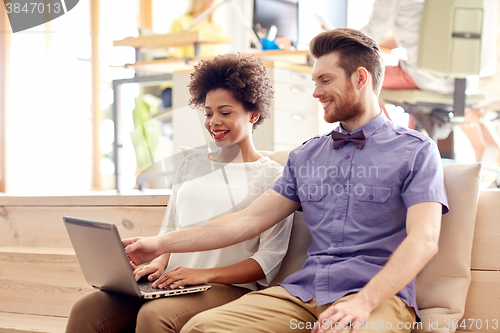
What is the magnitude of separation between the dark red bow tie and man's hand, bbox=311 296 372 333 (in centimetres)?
38

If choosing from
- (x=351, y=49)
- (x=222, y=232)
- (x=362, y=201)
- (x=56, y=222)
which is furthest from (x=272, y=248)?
(x=56, y=222)

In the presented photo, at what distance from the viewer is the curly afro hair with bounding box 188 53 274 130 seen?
143cm

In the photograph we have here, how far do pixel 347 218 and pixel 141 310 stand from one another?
50 centimetres

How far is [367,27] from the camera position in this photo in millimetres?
2664

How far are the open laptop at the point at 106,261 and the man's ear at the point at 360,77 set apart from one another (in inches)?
23.3

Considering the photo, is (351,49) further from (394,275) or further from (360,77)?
(394,275)

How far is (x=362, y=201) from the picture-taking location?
3.71 ft

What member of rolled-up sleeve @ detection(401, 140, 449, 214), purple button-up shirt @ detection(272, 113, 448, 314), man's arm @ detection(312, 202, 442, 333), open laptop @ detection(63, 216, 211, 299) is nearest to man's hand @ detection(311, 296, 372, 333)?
man's arm @ detection(312, 202, 442, 333)

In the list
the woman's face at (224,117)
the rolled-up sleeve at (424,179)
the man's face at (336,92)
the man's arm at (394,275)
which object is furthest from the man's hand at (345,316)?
the woman's face at (224,117)

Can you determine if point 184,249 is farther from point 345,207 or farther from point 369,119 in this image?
point 369,119

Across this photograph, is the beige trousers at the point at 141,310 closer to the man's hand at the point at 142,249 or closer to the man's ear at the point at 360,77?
the man's hand at the point at 142,249

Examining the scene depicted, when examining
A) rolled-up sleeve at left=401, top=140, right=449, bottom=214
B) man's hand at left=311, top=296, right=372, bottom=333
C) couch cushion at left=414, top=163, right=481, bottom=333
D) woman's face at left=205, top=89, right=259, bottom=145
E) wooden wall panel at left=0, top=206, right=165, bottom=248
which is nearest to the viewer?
man's hand at left=311, top=296, right=372, bottom=333

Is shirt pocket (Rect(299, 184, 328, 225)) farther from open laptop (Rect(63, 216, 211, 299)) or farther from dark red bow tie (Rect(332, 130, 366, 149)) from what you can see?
open laptop (Rect(63, 216, 211, 299))

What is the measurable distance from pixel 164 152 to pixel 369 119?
92cm
